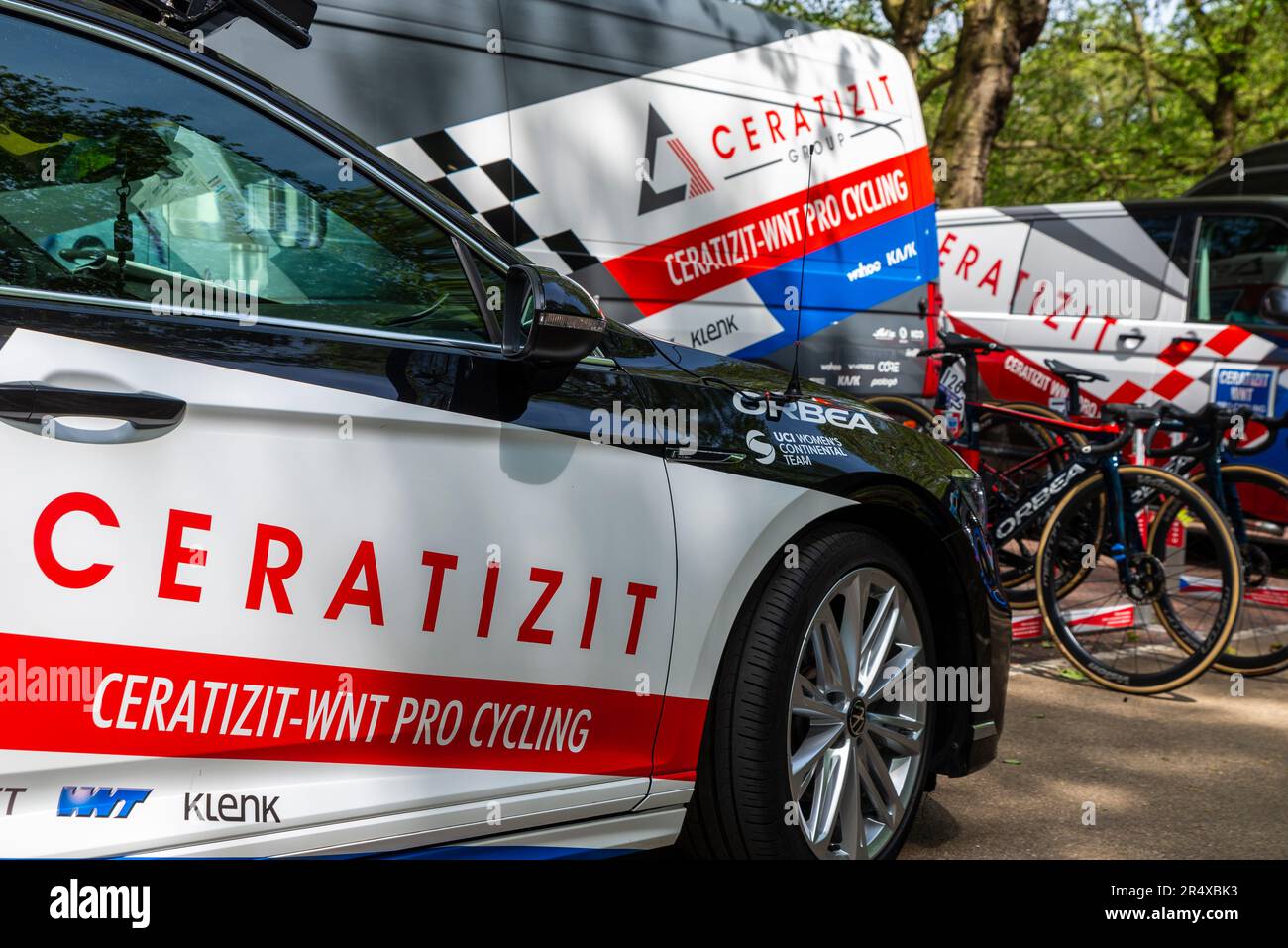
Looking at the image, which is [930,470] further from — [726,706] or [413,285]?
[413,285]

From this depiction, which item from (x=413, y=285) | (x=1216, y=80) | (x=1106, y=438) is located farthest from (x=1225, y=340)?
(x=1216, y=80)

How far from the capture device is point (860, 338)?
20.7 ft

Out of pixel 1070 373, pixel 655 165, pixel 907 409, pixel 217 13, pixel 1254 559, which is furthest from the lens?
pixel 907 409

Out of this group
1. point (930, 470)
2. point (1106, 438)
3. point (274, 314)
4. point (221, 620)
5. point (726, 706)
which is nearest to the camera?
point (221, 620)

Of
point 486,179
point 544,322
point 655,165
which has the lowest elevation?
point 544,322

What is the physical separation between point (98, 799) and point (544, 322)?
104 cm

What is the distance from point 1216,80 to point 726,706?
→ 68.0 feet

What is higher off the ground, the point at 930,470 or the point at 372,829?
the point at 930,470

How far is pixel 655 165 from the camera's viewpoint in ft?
17.9

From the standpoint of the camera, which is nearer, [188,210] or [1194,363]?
[188,210]

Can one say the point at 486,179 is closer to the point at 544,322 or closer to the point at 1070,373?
the point at 544,322

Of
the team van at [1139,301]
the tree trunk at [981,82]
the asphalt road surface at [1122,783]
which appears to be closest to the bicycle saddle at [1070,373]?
the team van at [1139,301]

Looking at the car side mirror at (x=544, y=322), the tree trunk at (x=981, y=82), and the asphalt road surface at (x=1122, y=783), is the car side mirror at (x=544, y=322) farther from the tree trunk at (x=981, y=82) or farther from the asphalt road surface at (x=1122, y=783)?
the tree trunk at (x=981, y=82)

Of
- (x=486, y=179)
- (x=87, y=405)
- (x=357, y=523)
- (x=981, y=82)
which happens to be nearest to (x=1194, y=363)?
(x=486, y=179)
